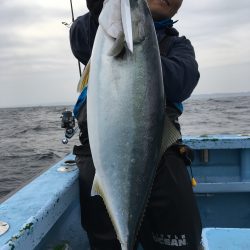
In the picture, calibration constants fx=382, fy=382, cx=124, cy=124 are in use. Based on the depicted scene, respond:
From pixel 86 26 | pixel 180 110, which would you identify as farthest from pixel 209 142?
pixel 86 26

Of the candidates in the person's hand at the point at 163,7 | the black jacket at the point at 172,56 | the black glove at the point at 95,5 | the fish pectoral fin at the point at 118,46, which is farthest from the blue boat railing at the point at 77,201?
the person's hand at the point at 163,7

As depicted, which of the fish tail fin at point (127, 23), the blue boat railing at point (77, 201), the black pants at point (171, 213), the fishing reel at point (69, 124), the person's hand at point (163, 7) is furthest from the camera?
the fishing reel at point (69, 124)

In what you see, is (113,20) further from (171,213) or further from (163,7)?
(171,213)

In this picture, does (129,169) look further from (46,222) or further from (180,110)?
(180,110)

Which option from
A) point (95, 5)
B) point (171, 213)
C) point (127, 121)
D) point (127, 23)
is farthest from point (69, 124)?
point (127, 23)

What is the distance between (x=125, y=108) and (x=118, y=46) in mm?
326

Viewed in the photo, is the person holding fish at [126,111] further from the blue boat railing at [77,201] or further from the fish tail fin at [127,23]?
the blue boat railing at [77,201]

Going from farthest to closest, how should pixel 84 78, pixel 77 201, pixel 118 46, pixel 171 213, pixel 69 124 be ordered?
pixel 69 124
pixel 77 201
pixel 171 213
pixel 84 78
pixel 118 46

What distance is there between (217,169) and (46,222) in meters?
3.01

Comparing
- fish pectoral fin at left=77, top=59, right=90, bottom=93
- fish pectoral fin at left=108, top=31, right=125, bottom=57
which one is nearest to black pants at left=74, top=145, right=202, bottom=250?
fish pectoral fin at left=77, top=59, right=90, bottom=93

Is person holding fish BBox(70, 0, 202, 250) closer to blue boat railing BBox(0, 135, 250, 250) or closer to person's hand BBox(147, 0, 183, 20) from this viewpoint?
blue boat railing BBox(0, 135, 250, 250)

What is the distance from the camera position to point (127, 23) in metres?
2.00

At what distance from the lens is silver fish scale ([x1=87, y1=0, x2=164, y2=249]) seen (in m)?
2.04

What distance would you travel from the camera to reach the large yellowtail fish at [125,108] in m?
2.03
